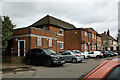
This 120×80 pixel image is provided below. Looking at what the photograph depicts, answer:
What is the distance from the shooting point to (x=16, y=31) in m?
19.3

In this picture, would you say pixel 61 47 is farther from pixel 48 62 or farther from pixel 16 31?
pixel 48 62

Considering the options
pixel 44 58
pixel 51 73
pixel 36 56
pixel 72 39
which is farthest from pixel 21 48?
pixel 72 39

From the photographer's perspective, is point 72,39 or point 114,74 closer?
point 114,74

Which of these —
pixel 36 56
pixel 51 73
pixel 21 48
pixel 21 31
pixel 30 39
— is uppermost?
pixel 21 31

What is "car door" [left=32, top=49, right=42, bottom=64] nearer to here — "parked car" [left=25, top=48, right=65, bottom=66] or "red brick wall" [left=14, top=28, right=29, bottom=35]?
"parked car" [left=25, top=48, right=65, bottom=66]

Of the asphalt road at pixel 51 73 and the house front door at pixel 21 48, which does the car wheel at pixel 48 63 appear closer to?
the asphalt road at pixel 51 73

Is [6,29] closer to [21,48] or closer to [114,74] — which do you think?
[21,48]

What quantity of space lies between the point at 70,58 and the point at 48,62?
4.29m

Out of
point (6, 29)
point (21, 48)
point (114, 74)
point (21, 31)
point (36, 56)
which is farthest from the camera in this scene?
point (21, 48)

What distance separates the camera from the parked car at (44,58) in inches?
479

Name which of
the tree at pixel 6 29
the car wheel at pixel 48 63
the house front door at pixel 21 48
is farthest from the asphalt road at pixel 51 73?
the house front door at pixel 21 48

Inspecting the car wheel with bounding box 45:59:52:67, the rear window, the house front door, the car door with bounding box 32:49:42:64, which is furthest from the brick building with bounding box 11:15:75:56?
the rear window

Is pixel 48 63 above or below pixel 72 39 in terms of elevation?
below

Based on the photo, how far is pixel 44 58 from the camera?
41.5ft
